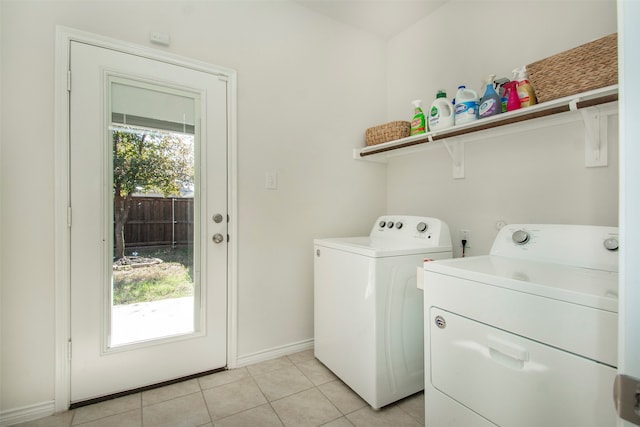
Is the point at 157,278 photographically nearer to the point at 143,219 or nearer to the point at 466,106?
the point at 143,219

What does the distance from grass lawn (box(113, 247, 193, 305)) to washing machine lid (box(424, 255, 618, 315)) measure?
4.61 ft

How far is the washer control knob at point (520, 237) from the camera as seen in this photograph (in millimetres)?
1429

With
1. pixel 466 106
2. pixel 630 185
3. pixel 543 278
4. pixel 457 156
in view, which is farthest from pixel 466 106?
pixel 630 185

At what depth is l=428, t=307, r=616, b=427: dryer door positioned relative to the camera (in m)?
0.84

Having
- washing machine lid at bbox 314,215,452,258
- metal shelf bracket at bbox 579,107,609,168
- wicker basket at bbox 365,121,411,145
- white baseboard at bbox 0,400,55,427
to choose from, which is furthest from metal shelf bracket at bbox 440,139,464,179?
white baseboard at bbox 0,400,55,427

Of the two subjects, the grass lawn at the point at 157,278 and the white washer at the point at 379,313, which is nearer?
the white washer at the point at 379,313

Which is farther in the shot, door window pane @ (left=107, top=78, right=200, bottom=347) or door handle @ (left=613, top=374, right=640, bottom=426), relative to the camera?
door window pane @ (left=107, top=78, right=200, bottom=347)

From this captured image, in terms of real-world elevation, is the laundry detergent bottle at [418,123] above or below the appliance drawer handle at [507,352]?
above

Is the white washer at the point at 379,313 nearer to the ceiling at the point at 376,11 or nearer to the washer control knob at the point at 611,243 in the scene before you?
the washer control knob at the point at 611,243

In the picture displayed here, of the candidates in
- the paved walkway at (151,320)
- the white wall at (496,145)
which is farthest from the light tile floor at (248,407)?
the white wall at (496,145)

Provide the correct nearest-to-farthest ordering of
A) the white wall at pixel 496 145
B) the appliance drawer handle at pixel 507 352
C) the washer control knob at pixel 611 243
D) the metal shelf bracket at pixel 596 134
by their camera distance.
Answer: the appliance drawer handle at pixel 507 352
the washer control knob at pixel 611 243
the metal shelf bracket at pixel 596 134
the white wall at pixel 496 145

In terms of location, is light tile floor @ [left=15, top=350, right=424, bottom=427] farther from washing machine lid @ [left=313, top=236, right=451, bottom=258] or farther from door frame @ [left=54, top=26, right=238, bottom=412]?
washing machine lid @ [left=313, top=236, right=451, bottom=258]

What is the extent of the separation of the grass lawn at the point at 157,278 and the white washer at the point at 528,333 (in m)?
1.40

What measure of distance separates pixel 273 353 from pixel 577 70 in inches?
89.6
